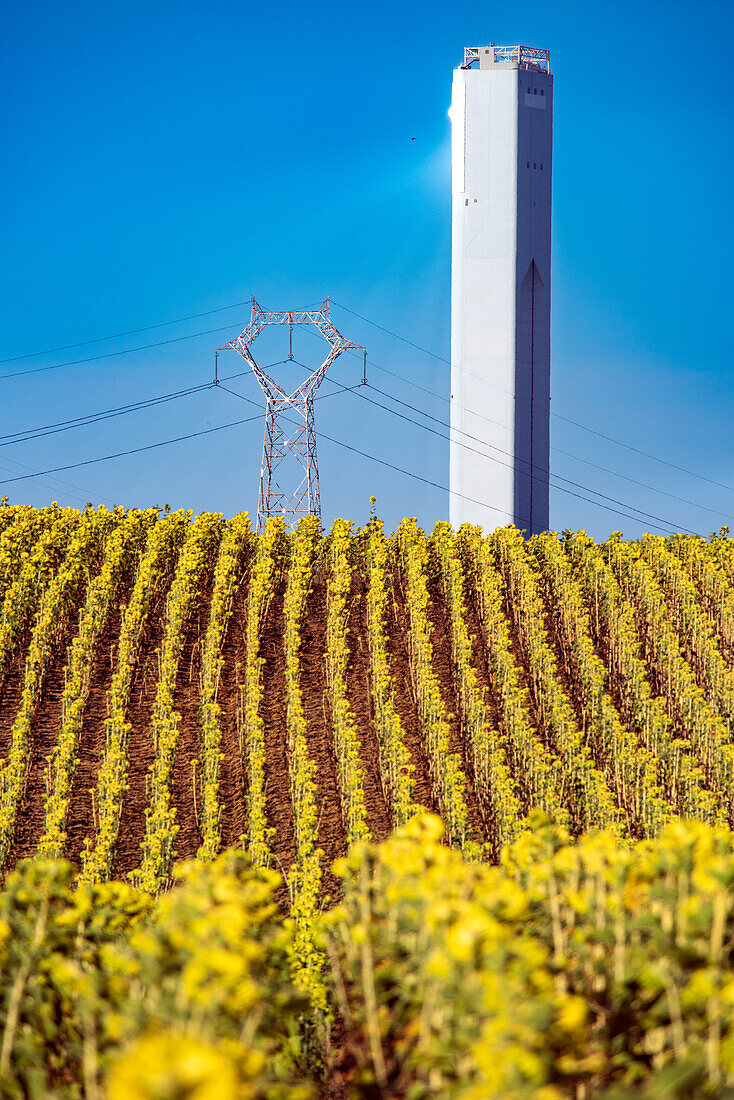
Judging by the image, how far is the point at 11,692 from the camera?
33.5 feet

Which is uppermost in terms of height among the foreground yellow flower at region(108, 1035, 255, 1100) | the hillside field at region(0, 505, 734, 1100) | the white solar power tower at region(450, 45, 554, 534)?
the white solar power tower at region(450, 45, 554, 534)

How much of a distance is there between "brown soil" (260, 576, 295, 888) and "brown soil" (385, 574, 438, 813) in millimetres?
1210

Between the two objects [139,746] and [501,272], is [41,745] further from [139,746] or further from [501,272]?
[501,272]

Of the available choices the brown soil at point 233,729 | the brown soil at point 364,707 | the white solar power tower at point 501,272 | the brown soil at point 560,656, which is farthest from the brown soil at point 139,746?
the white solar power tower at point 501,272

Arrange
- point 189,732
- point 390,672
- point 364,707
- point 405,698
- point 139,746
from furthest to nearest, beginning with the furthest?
point 390,672 < point 405,698 < point 364,707 < point 189,732 < point 139,746

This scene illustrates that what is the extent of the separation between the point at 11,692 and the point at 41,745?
1.29 m

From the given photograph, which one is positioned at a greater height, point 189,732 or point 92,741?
point 189,732

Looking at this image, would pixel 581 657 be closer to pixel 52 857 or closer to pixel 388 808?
pixel 388 808

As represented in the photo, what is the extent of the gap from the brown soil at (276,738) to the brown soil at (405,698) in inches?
47.6

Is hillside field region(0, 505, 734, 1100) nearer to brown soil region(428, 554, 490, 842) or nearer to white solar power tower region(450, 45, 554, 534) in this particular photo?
brown soil region(428, 554, 490, 842)

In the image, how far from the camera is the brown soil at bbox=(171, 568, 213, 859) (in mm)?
7777

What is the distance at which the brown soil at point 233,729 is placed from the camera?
26.1 ft

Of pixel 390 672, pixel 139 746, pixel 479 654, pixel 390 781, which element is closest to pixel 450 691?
pixel 390 672

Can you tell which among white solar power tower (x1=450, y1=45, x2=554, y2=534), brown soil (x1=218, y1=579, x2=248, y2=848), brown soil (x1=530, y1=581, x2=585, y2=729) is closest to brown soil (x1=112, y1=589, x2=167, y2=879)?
brown soil (x1=218, y1=579, x2=248, y2=848)
